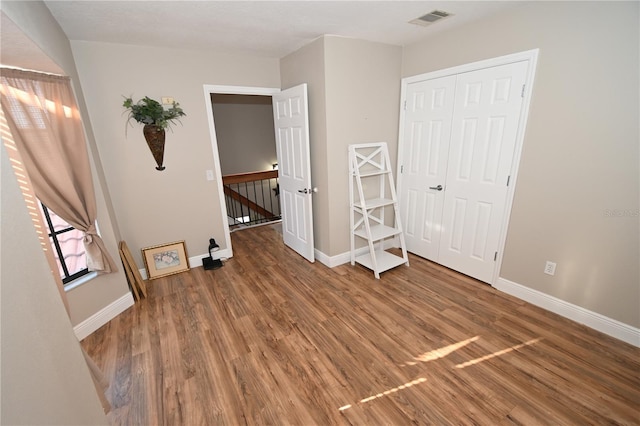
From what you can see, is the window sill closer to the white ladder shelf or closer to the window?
the window

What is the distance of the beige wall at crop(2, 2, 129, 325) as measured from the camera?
1717 mm

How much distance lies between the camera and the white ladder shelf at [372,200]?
3.04 m

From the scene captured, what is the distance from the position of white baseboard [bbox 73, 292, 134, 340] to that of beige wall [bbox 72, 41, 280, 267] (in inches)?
24.0

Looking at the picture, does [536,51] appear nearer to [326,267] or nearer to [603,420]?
[603,420]

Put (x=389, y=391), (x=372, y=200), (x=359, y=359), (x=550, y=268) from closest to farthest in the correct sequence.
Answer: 1. (x=389, y=391)
2. (x=359, y=359)
3. (x=550, y=268)
4. (x=372, y=200)

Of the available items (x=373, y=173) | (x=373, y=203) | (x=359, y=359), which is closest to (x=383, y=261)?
(x=373, y=203)

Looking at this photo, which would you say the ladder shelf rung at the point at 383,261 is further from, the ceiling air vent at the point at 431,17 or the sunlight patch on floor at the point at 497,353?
the ceiling air vent at the point at 431,17

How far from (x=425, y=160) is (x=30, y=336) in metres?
3.27

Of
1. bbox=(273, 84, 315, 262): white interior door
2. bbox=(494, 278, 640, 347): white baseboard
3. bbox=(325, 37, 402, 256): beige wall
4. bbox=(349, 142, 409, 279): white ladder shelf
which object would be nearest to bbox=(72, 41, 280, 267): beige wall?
bbox=(273, 84, 315, 262): white interior door

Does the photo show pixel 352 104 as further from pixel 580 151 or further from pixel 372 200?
pixel 580 151

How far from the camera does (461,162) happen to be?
279 cm

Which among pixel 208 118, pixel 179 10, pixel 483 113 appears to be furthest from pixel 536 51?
pixel 208 118

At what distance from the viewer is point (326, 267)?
3.29 metres

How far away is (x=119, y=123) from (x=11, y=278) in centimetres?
257
